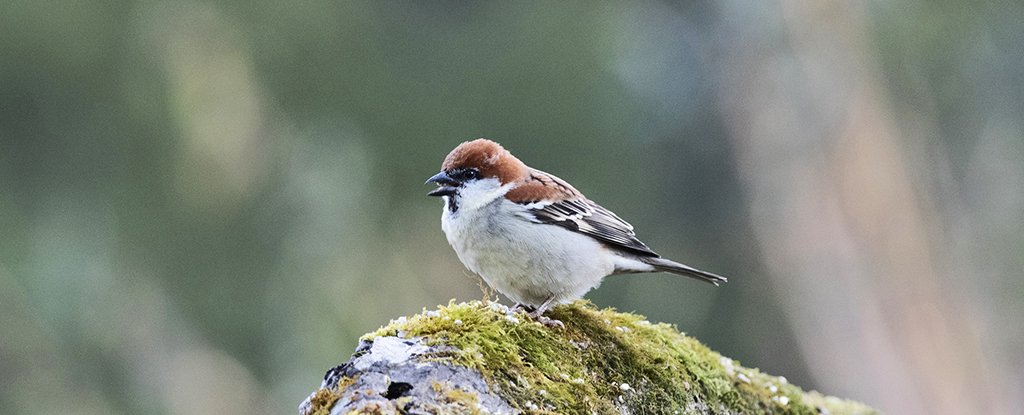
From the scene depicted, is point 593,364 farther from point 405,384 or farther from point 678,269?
point 678,269

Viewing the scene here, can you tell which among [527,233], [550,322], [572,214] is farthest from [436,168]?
[550,322]

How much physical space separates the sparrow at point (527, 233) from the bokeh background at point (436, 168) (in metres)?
5.90

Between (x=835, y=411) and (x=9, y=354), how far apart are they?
864cm

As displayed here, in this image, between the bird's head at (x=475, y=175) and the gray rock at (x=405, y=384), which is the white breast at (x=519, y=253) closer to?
the bird's head at (x=475, y=175)

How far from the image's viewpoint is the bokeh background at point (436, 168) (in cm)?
1077

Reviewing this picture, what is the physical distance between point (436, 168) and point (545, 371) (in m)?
9.67

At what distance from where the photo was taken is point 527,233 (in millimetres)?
3936

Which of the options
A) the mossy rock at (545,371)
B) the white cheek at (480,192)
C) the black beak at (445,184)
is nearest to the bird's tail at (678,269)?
the mossy rock at (545,371)

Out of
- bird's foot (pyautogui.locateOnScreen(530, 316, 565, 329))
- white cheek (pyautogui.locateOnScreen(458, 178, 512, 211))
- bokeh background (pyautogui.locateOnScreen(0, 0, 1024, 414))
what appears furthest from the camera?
bokeh background (pyautogui.locateOnScreen(0, 0, 1024, 414))

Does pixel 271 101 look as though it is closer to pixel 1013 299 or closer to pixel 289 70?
pixel 289 70

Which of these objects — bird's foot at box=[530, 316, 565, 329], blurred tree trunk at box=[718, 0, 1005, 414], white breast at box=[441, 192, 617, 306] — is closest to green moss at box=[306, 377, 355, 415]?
bird's foot at box=[530, 316, 565, 329]

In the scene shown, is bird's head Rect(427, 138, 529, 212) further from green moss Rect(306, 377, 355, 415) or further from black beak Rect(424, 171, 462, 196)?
green moss Rect(306, 377, 355, 415)

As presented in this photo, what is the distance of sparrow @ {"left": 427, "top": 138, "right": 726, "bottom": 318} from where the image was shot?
3877 millimetres

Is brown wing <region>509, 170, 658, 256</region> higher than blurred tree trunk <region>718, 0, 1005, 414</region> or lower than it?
lower
